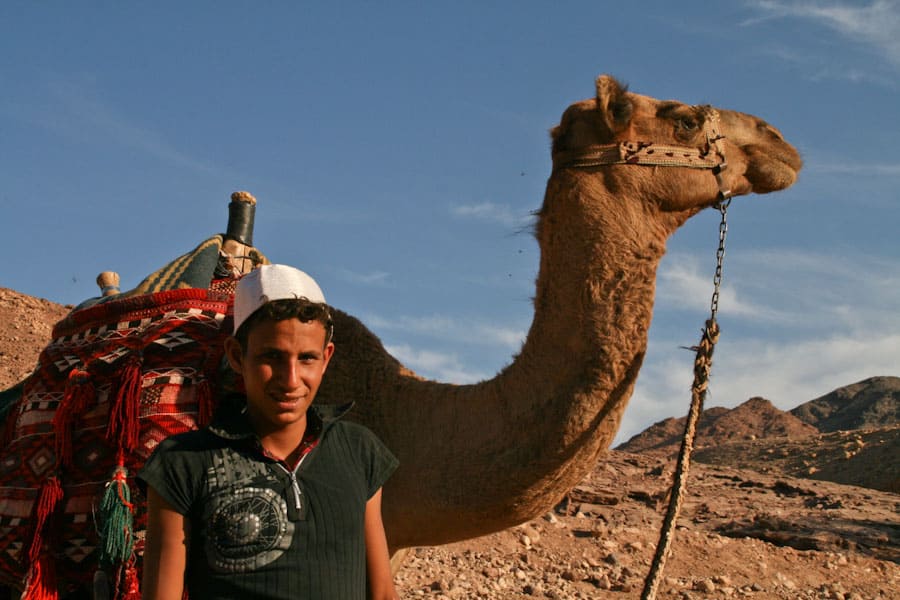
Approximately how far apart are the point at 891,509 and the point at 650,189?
31.3ft

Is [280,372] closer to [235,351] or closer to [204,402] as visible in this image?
[235,351]

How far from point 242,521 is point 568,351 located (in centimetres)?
170

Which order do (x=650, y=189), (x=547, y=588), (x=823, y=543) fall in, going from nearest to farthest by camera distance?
(x=650, y=189), (x=547, y=588), (x=823, y=543)

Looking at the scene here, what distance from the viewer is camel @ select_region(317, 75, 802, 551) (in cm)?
321

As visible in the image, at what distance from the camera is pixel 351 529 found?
204cm

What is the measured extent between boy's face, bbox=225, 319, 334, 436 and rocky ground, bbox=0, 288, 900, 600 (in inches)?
114

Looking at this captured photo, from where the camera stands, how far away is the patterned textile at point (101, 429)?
123 inches

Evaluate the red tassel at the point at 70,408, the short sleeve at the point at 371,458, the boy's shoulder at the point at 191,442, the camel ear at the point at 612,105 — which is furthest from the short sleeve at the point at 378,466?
the camel ear at the point at 612,105

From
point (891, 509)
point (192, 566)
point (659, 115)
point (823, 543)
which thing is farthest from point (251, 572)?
point (891, 509)

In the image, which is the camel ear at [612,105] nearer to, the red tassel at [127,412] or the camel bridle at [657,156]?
the camel bridle at [657,156]

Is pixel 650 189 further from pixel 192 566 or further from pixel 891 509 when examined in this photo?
pixel 891 509

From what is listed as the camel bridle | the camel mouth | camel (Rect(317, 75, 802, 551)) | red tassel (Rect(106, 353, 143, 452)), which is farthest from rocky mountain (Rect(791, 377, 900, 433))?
red tassel (Rect(106, 353, 143, 452))

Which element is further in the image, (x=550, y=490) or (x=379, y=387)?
(x=379, y=387)

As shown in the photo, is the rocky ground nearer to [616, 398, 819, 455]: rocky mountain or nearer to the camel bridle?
the camel bridle
